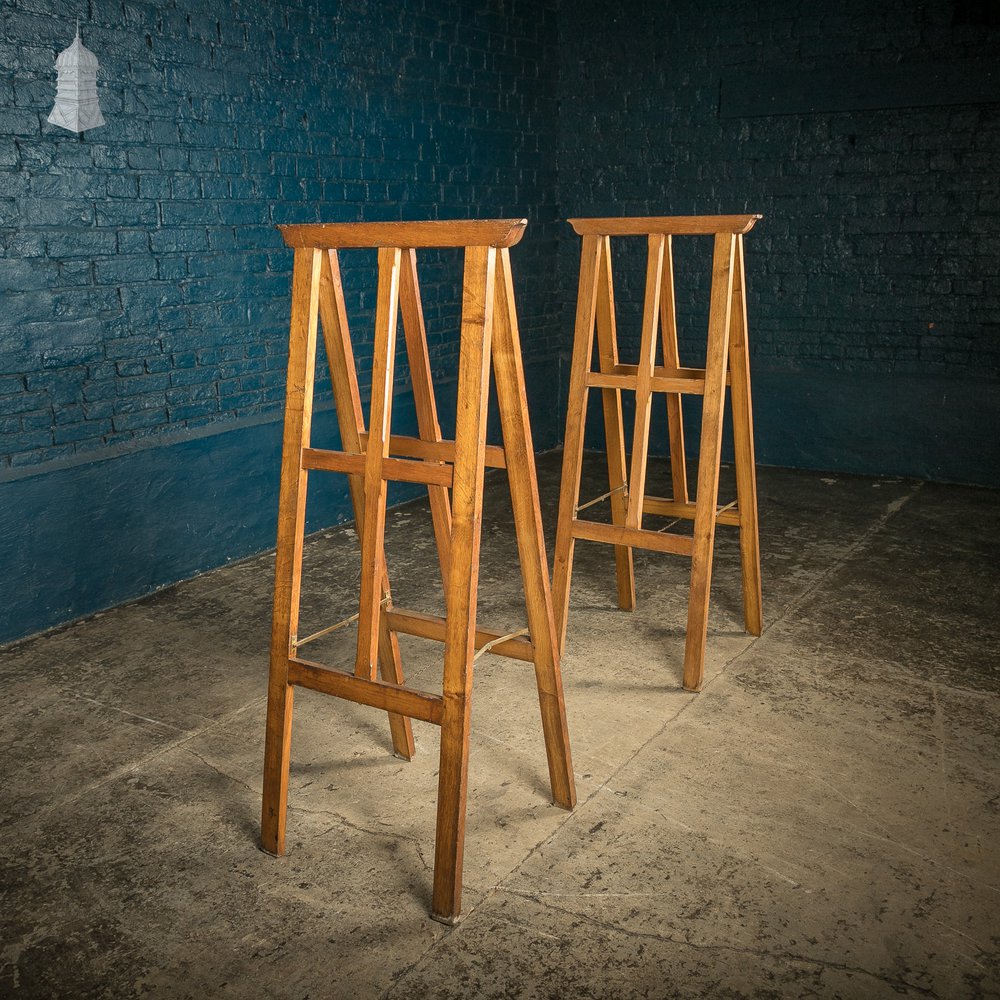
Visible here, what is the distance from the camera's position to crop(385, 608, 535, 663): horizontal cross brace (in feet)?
8.09

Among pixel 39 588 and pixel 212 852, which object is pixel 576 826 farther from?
pixel 39 588

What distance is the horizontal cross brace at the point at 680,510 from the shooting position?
350cm

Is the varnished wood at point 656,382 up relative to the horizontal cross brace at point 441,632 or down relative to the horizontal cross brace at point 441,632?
up

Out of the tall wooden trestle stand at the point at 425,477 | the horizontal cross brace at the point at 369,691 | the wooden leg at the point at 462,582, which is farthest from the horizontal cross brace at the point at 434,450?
the horizontal cross brace at the point at 369,691

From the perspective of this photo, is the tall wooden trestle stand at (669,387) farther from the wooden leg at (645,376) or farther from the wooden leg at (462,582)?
the wooden leg at (462,582)

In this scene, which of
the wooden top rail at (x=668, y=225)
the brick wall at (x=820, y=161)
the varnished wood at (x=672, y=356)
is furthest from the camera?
the brick wall at (x=820, y=161)

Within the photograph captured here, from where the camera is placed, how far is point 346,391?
2.46 meters

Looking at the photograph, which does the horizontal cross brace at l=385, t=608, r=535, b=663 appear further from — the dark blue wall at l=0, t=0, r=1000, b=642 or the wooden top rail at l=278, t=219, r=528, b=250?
the dark blue wall at l=0, t=0, r=1000, b=642

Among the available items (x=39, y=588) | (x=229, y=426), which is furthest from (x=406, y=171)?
(x=39, y=588)

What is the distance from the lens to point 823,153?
587 centimetres

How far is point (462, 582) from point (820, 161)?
4.74 meters

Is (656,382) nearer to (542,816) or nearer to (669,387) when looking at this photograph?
(669,387)

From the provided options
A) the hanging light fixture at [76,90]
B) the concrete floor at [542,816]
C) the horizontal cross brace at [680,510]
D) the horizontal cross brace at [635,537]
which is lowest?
the concrete floor at [542,816]

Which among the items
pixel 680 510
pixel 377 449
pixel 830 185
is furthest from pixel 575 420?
pixel 830 185
